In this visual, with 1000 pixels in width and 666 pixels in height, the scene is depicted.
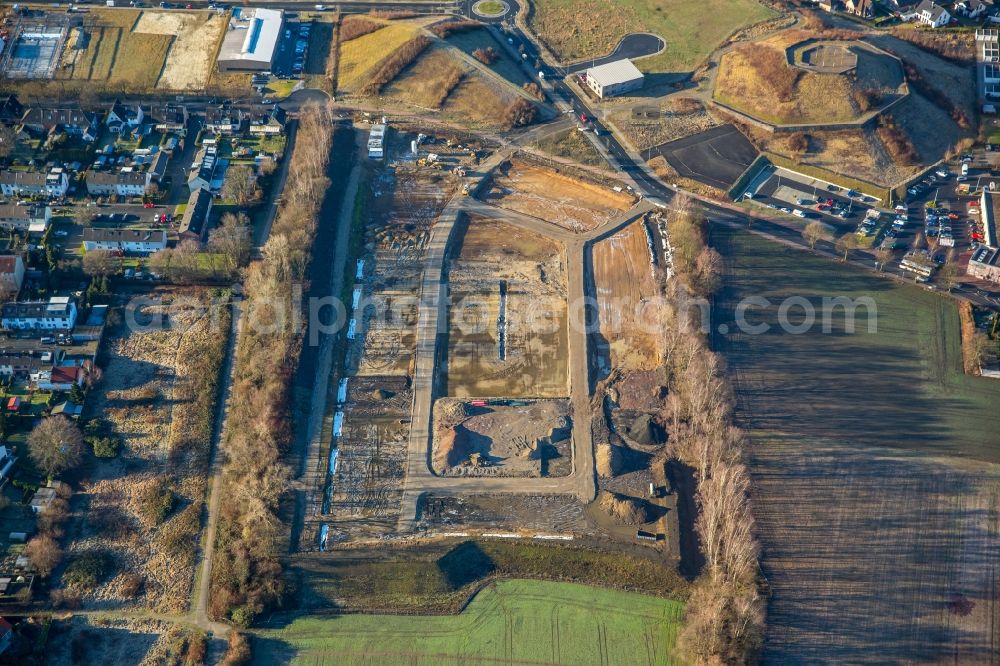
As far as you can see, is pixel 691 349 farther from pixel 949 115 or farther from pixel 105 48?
pixel 105 48

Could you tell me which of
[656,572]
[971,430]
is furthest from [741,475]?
[971,430]

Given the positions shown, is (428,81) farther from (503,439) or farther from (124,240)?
(503,439)

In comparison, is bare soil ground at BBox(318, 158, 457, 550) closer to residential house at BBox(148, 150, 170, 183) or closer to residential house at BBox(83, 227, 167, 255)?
residential house at BBox(83, 227, 167, 255)

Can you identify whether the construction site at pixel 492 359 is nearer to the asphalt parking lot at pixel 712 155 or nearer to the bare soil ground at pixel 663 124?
the asphalt parking lot at pixel 712 155

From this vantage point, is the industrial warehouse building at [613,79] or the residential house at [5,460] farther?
the industrial warehouse building at [613,79]

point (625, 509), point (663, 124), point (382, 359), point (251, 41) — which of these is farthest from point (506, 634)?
point (251, 41)

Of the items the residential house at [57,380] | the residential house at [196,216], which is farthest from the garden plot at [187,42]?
Result: the residential house at [57,380]

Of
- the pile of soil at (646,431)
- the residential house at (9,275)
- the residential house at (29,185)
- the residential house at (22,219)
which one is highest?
the residential house at (29,185)
